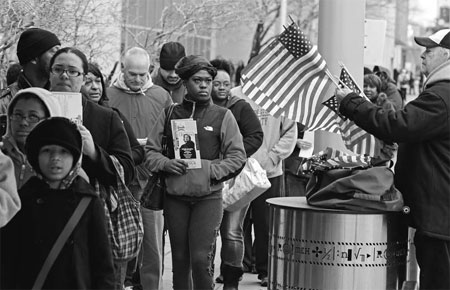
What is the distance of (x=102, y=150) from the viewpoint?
5.59 metres

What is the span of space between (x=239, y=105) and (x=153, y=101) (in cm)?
74

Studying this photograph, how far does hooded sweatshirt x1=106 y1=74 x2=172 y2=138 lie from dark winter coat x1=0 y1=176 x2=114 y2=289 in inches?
145

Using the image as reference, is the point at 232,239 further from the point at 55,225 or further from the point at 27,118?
the point at 55,225

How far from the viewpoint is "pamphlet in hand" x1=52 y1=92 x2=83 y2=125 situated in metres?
5.64

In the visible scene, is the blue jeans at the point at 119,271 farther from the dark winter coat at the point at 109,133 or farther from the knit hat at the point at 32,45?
the knit hat at the point at 32,45

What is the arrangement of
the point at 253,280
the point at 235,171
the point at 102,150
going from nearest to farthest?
the point at 102,150 < the point at 235,171 < the point at 253,280

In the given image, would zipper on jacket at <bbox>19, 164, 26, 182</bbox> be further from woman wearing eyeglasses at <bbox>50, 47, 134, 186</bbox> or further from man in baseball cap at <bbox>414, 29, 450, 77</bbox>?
man in baseball cap at <bbox>414, 29, 450, 77</bbox>

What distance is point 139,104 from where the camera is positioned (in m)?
8.80

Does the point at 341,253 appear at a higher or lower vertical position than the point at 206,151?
lower

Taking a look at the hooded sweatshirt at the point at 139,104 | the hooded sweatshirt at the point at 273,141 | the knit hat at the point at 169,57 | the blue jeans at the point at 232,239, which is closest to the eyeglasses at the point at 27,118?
the hooded sweatshirt at the point at 139,104

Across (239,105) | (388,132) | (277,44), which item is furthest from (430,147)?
(239,105)

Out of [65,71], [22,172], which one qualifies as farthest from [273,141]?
[22,172]

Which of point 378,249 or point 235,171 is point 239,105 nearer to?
point 235,171

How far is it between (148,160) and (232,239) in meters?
1.74
